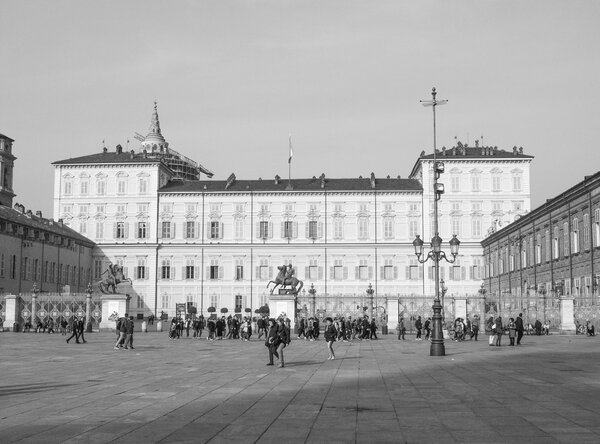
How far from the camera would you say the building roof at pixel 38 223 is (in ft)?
229

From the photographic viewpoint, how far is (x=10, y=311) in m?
52.4

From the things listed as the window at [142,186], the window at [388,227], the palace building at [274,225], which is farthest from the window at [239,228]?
the window at [388,227]

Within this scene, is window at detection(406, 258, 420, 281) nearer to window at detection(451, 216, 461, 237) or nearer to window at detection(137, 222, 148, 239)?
window at detection(451, 216, 461, 237)

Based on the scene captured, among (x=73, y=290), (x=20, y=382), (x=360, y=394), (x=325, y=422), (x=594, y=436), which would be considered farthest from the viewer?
(x=73, y=290)

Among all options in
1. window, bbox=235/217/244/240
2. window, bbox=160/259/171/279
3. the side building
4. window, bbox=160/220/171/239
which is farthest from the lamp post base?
window, bbox=160/220/171/239

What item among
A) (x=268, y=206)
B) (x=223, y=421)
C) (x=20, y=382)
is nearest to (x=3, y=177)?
(x=268, y=206)

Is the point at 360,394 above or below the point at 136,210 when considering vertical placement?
below

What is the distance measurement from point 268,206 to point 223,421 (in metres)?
76.3

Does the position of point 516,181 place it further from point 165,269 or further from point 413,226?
point 165,269

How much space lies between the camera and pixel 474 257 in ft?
284

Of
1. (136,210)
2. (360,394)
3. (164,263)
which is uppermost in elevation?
(136,210)

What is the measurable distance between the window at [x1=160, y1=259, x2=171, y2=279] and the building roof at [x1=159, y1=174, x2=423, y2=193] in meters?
8.11

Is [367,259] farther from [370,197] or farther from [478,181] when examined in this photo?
[478,181]

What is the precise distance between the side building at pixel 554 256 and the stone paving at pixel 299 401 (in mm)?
28601
